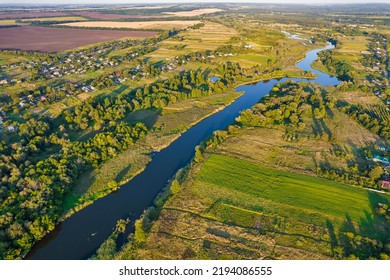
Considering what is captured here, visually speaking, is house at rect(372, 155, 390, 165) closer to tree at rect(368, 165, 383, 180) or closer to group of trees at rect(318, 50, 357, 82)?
tree at rect(368, 165, 383, 180)

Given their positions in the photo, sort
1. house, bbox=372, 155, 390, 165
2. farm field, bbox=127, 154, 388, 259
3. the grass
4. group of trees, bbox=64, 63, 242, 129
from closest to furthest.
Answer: farm field, bbox=127, 154, 388, 259, the grass, house, bbox=372, 155, 390, 165, group of trees, bbox=64, 63, 242, 129

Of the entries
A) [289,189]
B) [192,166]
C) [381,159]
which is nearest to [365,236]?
[289,189]

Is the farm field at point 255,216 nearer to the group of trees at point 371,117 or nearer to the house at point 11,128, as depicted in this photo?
the group of trees at point 371,117

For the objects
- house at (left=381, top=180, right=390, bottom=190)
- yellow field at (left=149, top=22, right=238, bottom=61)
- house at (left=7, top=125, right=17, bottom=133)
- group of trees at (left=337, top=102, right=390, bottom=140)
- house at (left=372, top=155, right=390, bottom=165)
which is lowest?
house at (left=381, top=180, right=390, bottom=190)

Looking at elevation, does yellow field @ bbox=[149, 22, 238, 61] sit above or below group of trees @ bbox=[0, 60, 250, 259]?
above

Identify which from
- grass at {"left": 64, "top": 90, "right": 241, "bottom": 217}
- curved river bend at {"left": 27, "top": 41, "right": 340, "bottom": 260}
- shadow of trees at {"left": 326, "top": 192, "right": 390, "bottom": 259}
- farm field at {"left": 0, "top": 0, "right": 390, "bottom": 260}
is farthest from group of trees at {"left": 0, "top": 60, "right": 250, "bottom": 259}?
shadow of trees at {"left": 326, "top": 192, "right": 390, "bottom": 259}

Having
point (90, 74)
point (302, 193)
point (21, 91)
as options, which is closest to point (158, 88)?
point (90, 74)

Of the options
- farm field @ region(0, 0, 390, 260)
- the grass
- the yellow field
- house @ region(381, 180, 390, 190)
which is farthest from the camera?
the yellow field
